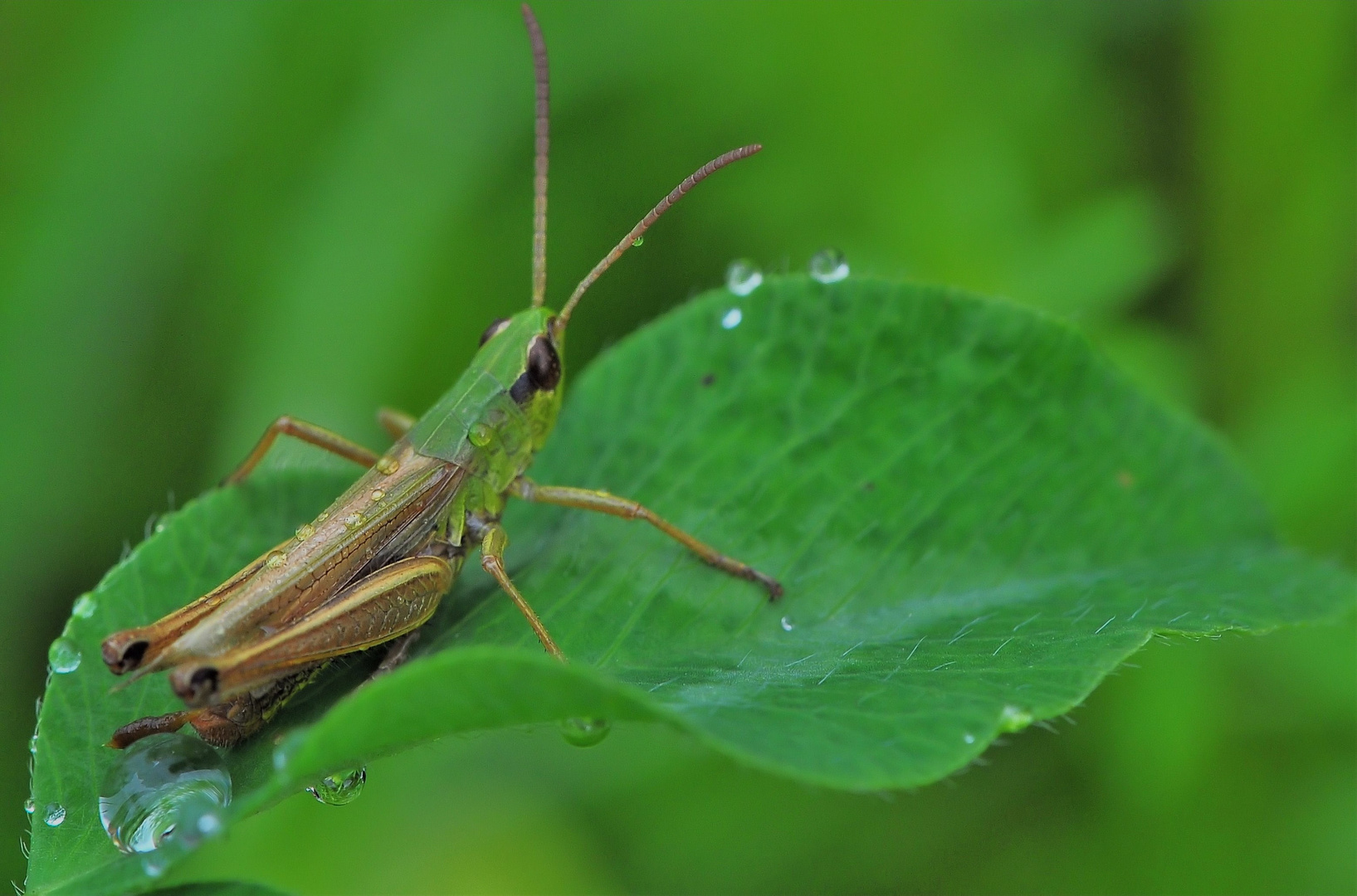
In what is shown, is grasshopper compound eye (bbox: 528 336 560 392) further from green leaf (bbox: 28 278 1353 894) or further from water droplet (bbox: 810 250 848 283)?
water droplet (bbox: 810 250 848 283)

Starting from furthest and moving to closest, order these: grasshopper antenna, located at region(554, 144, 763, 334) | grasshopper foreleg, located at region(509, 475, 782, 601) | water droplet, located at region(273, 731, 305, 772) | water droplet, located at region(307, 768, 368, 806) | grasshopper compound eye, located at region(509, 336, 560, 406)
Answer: grasshopper compound eye, located at region(509, 336, 560, 406) < grasshopper antenna, located at region(554, 144, 763, 334) < grasshopper foreleg, located at region(509, 475, 782, 601) < water droplet, located at region(307, 768, 368, 806) < water droplet, located at region(273, 731, 305, 772)

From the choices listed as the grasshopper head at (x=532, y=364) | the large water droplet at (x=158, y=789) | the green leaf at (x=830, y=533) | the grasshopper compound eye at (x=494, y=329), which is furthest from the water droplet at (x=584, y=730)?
the grasshopper compound eye at (x=494, y=329)

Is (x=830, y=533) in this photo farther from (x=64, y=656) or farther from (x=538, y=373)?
(x=64, y=656)

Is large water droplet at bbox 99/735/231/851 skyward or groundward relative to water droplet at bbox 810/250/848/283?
groundward

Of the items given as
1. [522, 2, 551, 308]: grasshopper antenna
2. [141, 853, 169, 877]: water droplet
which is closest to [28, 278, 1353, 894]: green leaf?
[141, 853, 169, 877]: water droplet

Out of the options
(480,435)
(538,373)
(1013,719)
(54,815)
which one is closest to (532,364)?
(538,373)

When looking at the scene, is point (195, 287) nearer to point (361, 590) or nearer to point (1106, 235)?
point (361, 590)

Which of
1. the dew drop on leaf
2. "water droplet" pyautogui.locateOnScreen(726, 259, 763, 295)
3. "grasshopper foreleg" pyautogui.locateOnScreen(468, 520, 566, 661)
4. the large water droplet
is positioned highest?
"water droplet" pyautogui.locateOnScreen(726, 259, 763, 295)
